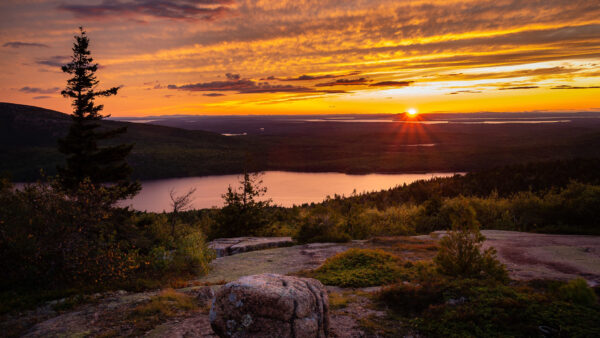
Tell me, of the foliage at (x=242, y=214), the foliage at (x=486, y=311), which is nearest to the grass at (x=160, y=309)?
the foliage at (x=486, y=311)

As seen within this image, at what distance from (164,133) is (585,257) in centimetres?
14653

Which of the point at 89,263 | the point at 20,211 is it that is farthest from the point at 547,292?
the point at 20,211

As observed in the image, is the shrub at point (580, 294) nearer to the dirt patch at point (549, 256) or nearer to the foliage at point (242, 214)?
the dirt patch at point (549, 256)

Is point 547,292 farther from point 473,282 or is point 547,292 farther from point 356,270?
point 356,270

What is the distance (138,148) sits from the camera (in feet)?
365

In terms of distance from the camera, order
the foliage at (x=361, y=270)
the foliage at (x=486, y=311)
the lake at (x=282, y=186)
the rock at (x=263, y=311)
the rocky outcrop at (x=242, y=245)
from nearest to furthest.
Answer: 1. the rock at (x=263, y=311)
2. the foliage at (x=486, y=311)
3. the foliage at (x=361, y=270)
4. the rocky outcrop at (x=242, y=245)
5. the lake at (x=282, y=186)

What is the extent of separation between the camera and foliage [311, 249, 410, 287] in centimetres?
853

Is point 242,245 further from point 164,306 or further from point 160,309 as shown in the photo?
point 160,309

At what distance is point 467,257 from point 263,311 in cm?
536

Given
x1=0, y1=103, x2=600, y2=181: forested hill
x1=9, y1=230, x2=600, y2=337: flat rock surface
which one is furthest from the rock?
x1=0, y1=103, x2=600, y2=181: forested hill

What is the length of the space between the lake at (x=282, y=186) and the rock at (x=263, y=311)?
44.1 m

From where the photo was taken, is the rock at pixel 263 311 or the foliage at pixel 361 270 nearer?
the rock at pixel 263 311

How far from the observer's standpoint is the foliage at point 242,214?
18859 millimetres

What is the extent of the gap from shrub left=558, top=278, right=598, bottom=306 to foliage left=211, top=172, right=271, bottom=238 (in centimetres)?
1480
